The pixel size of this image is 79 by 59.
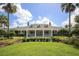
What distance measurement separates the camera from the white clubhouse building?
4.84 m

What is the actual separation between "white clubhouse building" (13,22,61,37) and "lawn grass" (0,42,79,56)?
0.47ft

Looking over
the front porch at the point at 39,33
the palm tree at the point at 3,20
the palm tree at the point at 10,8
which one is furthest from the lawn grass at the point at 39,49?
the palm tree at the point at 10,8

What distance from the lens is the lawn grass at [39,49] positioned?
4789mm

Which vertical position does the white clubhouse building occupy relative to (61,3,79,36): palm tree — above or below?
below

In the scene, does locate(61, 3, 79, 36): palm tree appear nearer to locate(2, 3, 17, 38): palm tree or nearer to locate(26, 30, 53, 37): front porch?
locate(26, 30, 53, 37): front porch

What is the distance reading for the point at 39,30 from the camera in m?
4.86

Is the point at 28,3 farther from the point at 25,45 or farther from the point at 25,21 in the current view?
the point at 25,45

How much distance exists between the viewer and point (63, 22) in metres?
4.85

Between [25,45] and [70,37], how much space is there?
0.71 m

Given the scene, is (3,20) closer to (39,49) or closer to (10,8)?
(10,8)

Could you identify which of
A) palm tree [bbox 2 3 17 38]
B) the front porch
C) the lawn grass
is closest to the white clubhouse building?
the front porch

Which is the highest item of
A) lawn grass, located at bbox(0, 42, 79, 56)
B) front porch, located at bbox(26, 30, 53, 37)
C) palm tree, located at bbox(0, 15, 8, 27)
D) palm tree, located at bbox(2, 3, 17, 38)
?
palm tree, located at bbox(2, 3, 17, 38)

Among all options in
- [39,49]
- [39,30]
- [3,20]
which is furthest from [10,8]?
[39,49]

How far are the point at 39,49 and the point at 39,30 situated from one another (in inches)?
11.6
